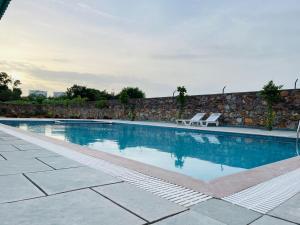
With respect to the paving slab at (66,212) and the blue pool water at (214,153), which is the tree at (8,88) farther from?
the paving slab at (66,212)

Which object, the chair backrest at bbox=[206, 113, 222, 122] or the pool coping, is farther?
the chair backrest at bbox=[206, 113, 222, 122]

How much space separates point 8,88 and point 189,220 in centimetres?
4900

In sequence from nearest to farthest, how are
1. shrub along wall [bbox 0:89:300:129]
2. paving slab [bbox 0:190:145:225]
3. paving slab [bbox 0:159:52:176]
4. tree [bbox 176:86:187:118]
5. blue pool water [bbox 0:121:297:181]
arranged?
paving slab [bbox 0:190:145:225], paving slab [bbox 0:159:52:176], blue pool water [bbox 0:121:297:181], shrub along wall [bbox 0:89:300:129], tree [bbox 176:86:187:118]

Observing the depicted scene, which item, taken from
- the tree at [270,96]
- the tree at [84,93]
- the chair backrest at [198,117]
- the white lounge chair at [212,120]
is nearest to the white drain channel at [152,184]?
the tree at [270,96]

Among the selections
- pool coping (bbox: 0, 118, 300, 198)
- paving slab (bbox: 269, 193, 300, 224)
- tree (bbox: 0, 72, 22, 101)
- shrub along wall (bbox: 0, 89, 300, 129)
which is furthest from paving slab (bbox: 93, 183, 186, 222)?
tree (bbox: 0, 72, 22, 101)

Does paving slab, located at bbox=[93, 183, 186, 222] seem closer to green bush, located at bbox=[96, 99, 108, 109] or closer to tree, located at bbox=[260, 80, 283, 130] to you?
tree, located at bbox=[260, 80, 283, 130]

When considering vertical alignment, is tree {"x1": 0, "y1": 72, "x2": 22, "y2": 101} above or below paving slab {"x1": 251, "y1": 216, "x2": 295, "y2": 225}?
above

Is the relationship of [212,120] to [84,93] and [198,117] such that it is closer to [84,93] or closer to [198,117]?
[198,117]

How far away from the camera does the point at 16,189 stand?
218 cm

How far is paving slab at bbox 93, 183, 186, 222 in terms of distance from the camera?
5.81ft

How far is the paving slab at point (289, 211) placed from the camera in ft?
5.75

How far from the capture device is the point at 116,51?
1362 cm

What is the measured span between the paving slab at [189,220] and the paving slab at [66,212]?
7.2 inches

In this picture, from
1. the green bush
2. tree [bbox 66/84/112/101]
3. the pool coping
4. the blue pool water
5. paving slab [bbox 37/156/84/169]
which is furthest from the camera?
A: tree [bbox 66/84/112/101]
